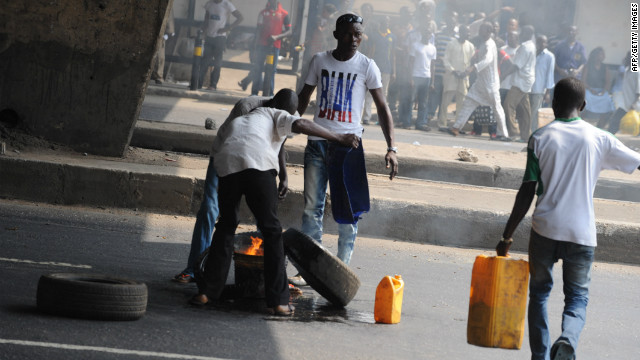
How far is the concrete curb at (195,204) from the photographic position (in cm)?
834

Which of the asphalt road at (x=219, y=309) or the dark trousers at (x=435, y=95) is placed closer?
the asphalt road at (x=219, y=309)

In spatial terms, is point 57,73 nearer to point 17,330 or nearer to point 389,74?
point 17,330

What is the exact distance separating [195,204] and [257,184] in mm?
3383

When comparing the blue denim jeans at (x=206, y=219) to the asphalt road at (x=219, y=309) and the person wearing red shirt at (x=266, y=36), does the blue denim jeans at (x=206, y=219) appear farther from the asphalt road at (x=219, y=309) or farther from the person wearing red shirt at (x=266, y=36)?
the person wearing red shirt at (x=266, y=36)

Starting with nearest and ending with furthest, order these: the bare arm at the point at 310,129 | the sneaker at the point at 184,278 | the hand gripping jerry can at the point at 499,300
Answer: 1. the hand gripping jerry can at the point at 499,300
2. the bare arm at the point at 310,129
3. the sneaker at the point at 184,278

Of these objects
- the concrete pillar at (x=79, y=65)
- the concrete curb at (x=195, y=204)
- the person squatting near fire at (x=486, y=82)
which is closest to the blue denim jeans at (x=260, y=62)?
the person squatting near fire at (x=486, y=82)

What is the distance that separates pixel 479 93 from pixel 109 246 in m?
10.0

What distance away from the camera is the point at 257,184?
5.16m

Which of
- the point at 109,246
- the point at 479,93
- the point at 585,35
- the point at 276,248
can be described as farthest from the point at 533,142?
the point at 585,35

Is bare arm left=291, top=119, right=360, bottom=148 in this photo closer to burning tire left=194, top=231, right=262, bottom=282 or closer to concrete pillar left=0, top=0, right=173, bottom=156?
burning tire left=194, top=231, right=262, bottom=282

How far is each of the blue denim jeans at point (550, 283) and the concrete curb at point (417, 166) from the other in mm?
6518

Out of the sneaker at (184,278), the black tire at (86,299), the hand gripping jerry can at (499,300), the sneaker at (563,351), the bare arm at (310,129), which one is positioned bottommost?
the sneaker at (184,278)

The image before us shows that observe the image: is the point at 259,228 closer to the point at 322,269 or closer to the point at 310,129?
the point at 322,269

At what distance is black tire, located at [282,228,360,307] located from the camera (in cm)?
553
